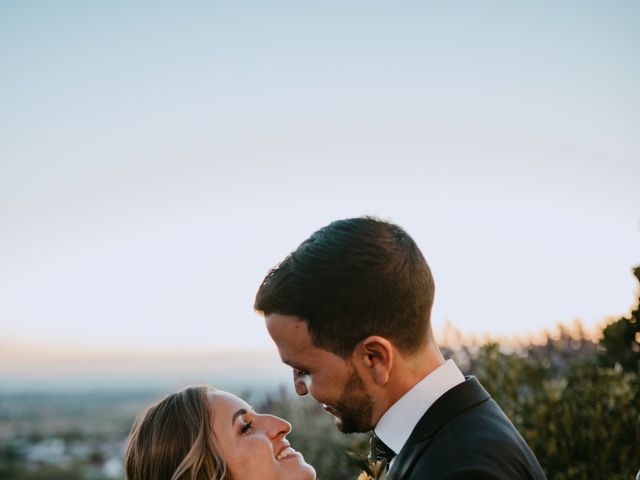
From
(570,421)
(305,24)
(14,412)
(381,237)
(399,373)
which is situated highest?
(305,24)

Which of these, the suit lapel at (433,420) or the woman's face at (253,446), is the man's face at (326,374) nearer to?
the suit lapel at (433,420)

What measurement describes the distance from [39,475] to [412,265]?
13986 mm

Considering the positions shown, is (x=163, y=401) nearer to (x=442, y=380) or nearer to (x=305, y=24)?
(x=442, y=380)

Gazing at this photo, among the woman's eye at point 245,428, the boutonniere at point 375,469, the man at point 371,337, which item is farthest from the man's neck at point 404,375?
the woman's eye at point 245,428

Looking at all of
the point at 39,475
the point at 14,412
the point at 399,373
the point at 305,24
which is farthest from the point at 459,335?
the point at 14,412

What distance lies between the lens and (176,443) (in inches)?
116

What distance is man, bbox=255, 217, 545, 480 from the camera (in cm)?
217

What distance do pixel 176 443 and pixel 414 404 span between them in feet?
4.21

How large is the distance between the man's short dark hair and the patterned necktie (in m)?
0.36

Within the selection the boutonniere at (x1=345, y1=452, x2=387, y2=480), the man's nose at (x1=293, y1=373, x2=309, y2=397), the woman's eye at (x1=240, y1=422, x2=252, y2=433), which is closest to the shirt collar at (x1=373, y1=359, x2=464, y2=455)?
the boutonniere at (x1=345, y1=452, x2=387, y2=480)

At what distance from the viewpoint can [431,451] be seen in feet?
6.45

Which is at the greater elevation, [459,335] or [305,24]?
[305,24]

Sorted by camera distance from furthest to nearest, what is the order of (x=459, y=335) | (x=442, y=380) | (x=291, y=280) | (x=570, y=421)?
1. (x=459, y=335)
2. (x=570, y=421)
3. (x=291, y=280)
4. (x=442, y=380)

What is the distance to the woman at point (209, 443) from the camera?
9.35ft
